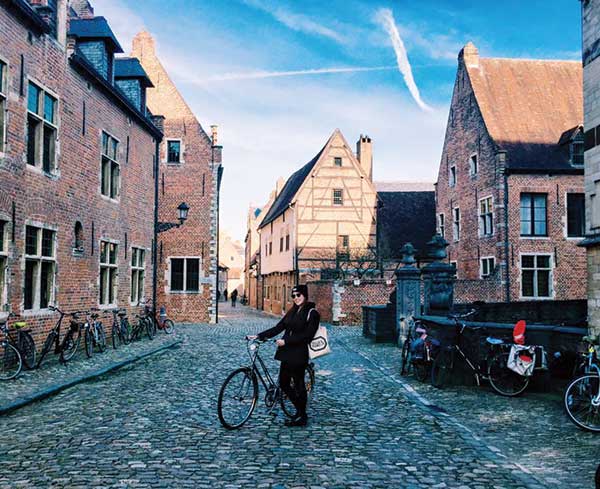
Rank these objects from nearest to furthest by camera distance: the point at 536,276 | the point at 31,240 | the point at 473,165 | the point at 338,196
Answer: the point at 31,240 → the point at 536,276 → the point at 473,165 → the point at 338,196

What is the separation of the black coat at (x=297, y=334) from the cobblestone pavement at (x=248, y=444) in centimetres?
77

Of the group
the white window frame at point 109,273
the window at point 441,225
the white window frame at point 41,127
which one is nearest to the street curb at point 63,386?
the white window frame at point 109,273

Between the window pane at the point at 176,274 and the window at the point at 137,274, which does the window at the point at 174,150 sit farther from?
the window at the point at 137,274

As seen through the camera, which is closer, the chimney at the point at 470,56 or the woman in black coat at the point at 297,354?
the woman in black coat at the point at 297,354

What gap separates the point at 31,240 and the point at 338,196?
20561mm

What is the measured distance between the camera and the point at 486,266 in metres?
26.8

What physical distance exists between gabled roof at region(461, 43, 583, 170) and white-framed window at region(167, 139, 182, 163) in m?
13.8

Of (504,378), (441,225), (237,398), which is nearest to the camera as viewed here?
(237,398)

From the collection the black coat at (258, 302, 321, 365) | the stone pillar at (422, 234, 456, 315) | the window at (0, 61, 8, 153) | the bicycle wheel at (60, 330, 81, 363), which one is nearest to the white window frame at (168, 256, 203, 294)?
the bicycle wheel at (60, 330, 81, 363)

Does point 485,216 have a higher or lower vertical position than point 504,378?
higher

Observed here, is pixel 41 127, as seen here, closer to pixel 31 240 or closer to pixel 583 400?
pixel 31 240

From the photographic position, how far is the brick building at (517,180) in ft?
83.2

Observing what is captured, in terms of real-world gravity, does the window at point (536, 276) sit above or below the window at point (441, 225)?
below

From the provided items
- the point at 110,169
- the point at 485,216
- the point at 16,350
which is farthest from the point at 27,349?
the point at 485,216
